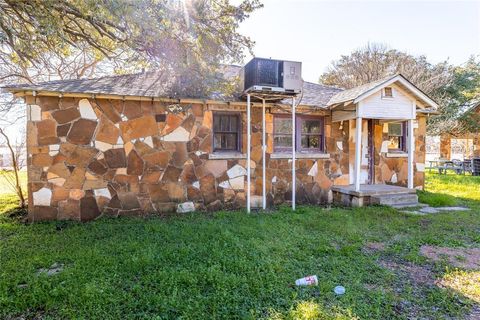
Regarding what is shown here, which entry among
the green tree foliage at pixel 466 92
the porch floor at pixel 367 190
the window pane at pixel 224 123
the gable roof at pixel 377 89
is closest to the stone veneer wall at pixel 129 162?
the window pane at pixel 224 123

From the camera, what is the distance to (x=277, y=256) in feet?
13.4

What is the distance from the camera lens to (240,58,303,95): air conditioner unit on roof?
21.3 feet

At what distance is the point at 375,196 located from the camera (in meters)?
7.52

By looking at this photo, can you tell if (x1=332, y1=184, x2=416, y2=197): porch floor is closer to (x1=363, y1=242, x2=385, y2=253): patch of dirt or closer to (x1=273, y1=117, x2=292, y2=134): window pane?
(x1=273, y1=117, x2=292, y2=134): window pane

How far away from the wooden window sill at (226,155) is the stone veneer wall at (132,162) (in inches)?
1.9

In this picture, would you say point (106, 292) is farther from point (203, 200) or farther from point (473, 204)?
point (473, 204)

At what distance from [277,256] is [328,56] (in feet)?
72.6

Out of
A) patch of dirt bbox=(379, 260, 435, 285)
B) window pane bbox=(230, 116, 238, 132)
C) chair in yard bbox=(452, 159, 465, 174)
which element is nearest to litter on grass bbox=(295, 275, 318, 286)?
patch of dirt bbox=(379, 260, 435, 285)

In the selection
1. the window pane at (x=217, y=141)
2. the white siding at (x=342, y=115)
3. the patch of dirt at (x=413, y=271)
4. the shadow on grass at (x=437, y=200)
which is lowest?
the patch of dirt at (x=413, y=271)

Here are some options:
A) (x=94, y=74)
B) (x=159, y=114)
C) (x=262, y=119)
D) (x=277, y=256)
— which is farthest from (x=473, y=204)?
(x=94, y=74)

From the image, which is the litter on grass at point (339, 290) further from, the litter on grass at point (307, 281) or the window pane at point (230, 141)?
the window pane at point (230, 141)

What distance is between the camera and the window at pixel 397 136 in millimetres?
9336

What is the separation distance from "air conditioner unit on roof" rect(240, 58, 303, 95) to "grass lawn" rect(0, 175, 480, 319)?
2971mm

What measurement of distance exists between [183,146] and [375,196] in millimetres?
5172
